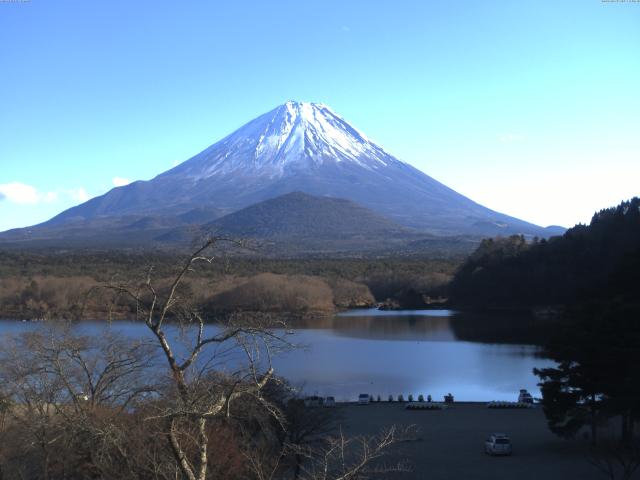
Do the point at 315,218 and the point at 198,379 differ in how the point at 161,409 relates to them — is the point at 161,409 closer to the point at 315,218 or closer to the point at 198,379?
the point at 198,379

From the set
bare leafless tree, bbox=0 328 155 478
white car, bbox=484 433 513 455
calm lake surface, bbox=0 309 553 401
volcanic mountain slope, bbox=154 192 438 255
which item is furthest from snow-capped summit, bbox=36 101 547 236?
bare leafless tree, bbox=0 328 155 478

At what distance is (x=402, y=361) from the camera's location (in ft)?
71.1

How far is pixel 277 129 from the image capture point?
107250 millimetres

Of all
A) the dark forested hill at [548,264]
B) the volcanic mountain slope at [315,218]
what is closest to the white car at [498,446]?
the dark forested hill at [548,264]

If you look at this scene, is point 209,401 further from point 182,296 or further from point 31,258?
point 31,258

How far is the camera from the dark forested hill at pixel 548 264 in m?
33.4

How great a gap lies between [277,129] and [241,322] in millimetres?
105284

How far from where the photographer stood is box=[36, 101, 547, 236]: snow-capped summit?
310 feet

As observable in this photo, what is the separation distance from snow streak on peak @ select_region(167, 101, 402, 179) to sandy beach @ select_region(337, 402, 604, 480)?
8913 cm

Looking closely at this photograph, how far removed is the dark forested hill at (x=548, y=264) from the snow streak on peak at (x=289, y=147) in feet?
210

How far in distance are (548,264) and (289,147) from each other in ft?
241

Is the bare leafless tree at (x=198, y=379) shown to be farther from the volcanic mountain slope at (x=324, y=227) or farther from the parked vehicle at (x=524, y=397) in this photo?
the volcanic mountain slope at (x=324, y=227)

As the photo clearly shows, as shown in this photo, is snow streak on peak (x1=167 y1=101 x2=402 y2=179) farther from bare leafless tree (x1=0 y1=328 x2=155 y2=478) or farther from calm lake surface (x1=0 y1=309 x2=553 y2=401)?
bare leafless tree (x1=0 y1=328 x2=155 y2=478)

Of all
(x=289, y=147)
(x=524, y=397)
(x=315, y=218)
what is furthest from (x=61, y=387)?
(x=289, y=147)
